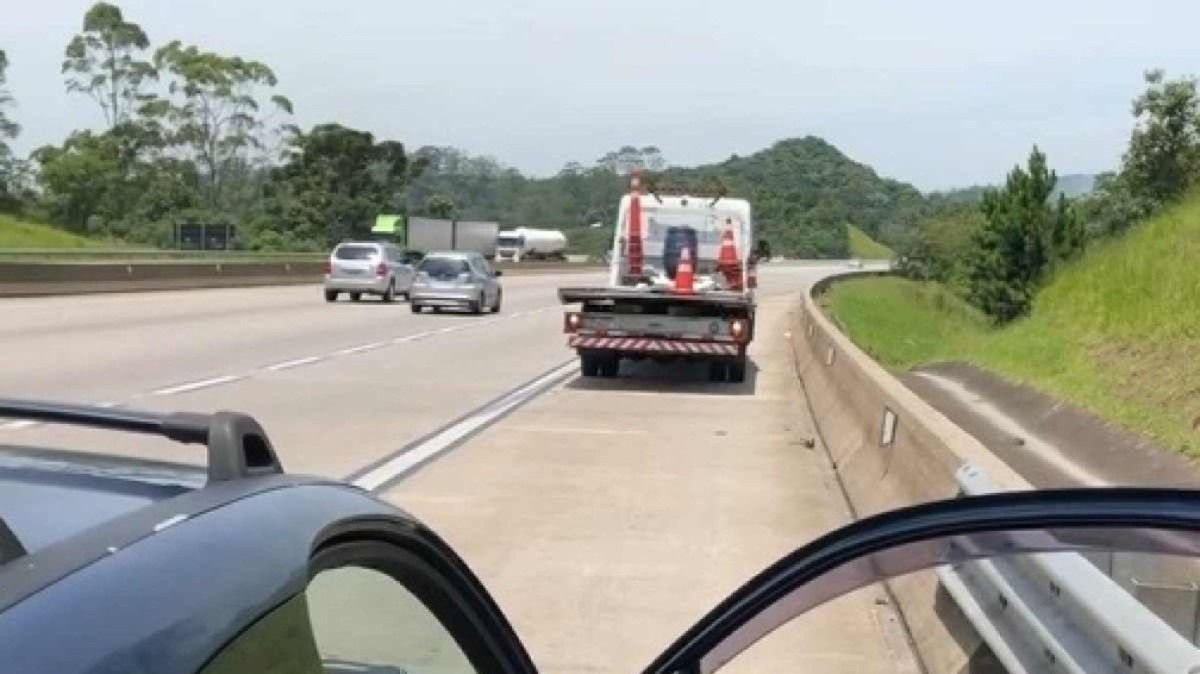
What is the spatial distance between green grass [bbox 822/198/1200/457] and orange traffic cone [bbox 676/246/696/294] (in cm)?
465

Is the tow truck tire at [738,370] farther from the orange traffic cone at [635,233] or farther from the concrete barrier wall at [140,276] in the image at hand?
the concrete barrier wall at [140,276]

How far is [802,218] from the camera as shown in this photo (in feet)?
435

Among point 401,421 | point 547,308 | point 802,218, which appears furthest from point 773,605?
point 802,218

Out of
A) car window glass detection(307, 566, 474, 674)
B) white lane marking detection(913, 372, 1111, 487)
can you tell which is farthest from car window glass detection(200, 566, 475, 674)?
white lane marking detection(913, 372, 1111, 487)

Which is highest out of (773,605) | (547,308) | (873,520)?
(873,520)

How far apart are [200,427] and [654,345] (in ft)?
58.8

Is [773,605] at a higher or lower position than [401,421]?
higher

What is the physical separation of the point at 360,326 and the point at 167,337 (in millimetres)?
6448

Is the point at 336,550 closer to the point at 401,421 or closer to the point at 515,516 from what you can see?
the point at 515,516

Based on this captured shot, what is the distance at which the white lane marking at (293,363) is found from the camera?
69.5ft

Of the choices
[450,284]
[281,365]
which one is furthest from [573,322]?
[450,284]

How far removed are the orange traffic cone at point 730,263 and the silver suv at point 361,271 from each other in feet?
68.8

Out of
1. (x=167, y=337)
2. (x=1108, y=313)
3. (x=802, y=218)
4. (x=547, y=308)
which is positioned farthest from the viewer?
(x=802, y=218)

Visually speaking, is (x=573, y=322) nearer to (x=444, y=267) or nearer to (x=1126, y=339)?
(x=1126, y=339)
